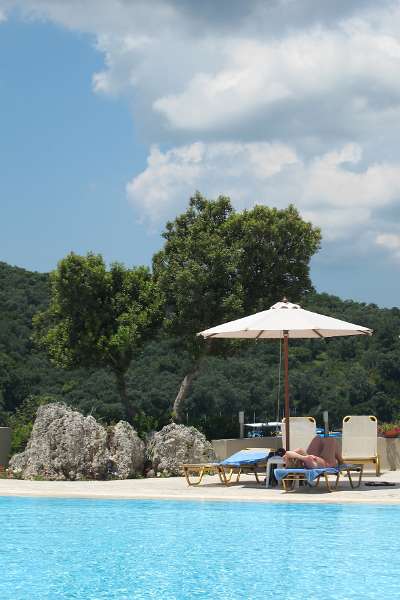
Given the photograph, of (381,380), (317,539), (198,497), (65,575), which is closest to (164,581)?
(65,575)

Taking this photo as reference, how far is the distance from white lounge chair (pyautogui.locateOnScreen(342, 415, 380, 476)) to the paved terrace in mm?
417

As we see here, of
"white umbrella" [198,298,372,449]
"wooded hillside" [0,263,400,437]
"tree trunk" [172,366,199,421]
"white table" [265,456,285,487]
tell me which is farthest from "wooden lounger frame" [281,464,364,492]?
"wooded hillside" [0,263,400,437]

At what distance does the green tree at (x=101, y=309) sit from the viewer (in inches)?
760

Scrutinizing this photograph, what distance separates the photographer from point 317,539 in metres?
8.92

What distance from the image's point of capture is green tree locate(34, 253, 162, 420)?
63.4ft

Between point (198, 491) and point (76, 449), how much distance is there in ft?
10.3

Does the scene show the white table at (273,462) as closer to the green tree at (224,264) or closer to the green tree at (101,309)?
the green tree at (224,264)

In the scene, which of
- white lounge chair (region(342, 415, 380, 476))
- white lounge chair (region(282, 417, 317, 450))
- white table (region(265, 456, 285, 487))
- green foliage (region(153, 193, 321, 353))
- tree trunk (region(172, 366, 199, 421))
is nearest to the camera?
white table (region(265, 456, 285, 487))

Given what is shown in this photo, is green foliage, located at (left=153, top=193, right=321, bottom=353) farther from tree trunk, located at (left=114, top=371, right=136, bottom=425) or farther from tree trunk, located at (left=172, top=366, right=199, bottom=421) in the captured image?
tree trunk, located at (left=114, top=371, right=136, bottom=425)

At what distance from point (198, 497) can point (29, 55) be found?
11.7 metres

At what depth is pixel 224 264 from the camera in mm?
19250

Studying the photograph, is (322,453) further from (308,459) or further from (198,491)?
(198,491)

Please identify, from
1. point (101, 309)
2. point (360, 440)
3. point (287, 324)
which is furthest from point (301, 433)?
point (101, 309)

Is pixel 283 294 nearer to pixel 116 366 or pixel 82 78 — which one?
pixel 116 366
